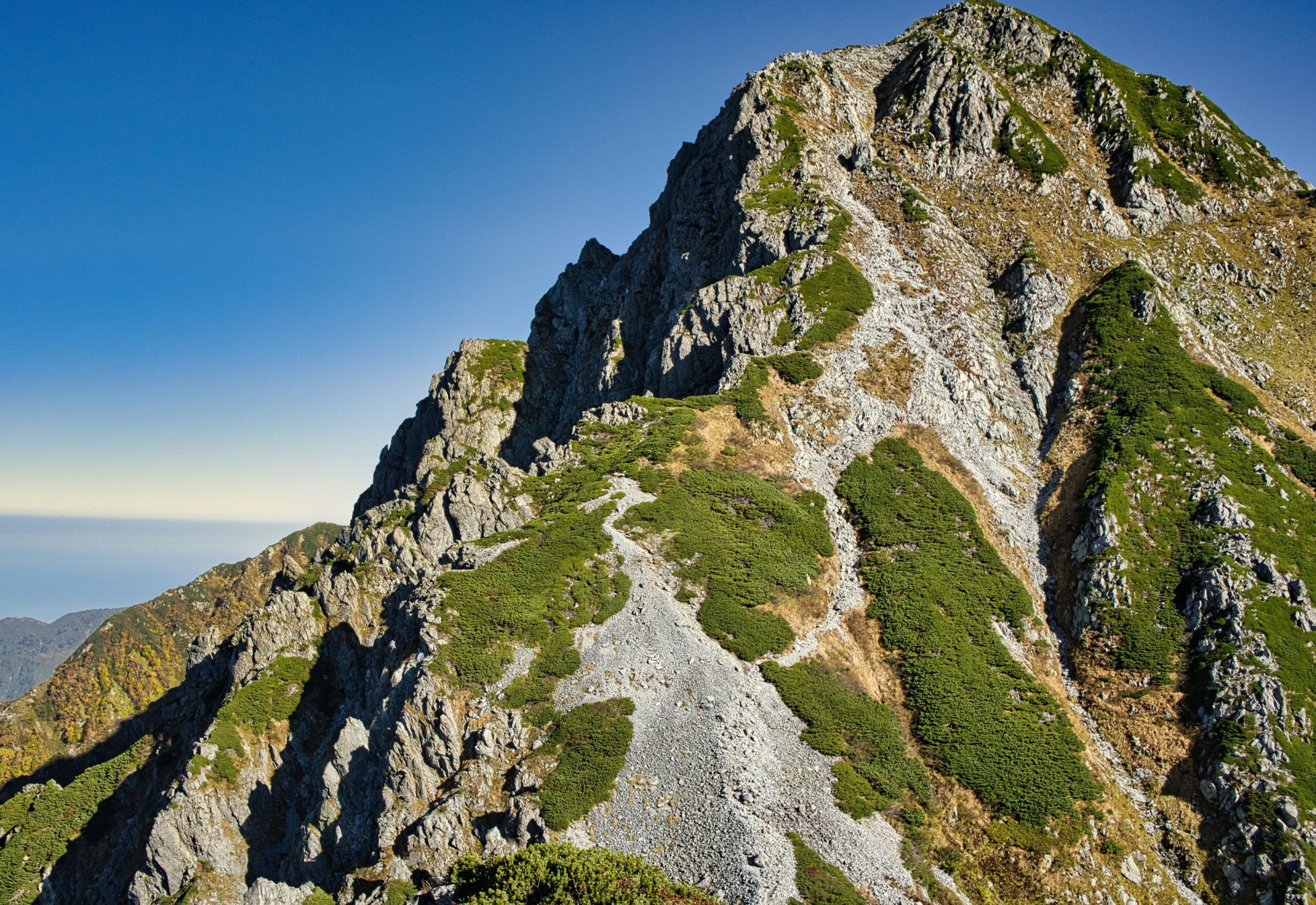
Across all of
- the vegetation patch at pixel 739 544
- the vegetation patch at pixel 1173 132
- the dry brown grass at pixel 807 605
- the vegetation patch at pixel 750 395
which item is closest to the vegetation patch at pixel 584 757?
the vegetation patch at pixel 739 544

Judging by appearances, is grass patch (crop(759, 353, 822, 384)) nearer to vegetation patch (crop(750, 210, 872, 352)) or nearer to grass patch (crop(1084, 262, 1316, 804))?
vegetation patch (crop(750, 210, 872, 352))

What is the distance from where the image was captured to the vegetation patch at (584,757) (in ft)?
89.4

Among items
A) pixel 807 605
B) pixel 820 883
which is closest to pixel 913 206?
pixel 807 605

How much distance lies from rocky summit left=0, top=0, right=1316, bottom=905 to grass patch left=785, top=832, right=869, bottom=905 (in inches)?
7.6

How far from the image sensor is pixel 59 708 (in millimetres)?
136625

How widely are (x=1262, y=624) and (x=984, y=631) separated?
43.7 feet

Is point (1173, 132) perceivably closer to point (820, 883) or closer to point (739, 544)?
point (739, 544)

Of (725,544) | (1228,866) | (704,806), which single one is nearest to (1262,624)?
(1228,866)

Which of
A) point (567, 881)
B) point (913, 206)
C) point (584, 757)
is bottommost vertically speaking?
point (567, 881)

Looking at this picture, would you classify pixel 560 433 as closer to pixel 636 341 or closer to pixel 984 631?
pixel 636 341

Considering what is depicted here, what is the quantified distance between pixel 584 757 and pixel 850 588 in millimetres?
19681

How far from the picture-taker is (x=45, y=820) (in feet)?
193

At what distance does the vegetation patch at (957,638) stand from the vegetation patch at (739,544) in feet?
14.2

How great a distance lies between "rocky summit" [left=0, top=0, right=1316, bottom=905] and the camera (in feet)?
92.0
